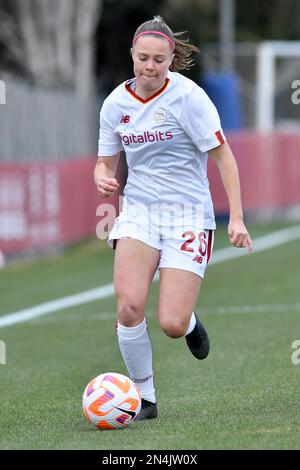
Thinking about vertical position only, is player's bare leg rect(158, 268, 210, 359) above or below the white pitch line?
above

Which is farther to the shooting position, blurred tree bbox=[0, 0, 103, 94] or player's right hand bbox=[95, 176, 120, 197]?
blurred tree bbox=[0, 0, 103, 94]

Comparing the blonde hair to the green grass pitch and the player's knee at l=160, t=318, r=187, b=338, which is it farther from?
the green grass pitch

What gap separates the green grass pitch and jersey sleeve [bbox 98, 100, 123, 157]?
165cm

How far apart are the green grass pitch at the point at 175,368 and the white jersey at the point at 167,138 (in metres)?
1.29

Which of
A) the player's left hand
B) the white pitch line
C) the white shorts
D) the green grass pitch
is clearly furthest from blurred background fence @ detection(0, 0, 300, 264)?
the player's left hand

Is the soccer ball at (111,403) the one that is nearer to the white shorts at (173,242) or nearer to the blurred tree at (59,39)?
the white shorts at (173,242)

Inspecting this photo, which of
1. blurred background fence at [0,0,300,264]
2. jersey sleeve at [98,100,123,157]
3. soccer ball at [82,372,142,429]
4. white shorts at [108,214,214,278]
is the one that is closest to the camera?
soccer ball at [82,372,142,429]

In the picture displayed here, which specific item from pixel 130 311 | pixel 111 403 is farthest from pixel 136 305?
pixel 111 403

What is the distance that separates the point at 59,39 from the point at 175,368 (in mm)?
18924

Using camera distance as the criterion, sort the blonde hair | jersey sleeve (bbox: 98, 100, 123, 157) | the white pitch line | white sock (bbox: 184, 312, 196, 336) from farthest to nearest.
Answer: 1. the white pitch line
2. white sock (bbox: 184, 312, 196, 336)
3. jersey sleeve (bbox: 98, 100, 123, 157)
4. the blonde hair

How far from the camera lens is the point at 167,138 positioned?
7.37 meters

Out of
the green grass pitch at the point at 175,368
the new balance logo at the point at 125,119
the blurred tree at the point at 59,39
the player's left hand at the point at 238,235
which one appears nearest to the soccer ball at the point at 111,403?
the green grass pitch at the point at 175,368

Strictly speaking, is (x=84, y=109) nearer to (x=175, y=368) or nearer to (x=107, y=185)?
(x=175, y=368)

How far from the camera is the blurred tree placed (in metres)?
27.4
